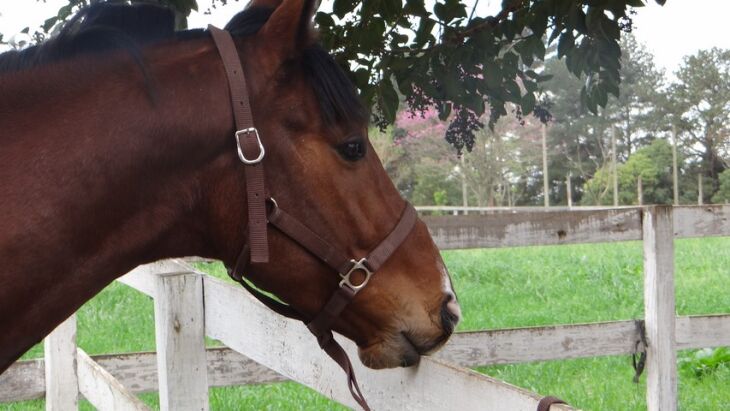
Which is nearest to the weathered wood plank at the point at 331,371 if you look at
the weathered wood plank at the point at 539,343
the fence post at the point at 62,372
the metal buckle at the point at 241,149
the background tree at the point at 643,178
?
the metal buckle at the point at 241,149

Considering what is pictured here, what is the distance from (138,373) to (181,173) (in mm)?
2349

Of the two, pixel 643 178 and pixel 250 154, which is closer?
pixel 250 154

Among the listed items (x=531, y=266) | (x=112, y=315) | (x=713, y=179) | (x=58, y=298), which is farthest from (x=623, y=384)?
(x=713, y=179)

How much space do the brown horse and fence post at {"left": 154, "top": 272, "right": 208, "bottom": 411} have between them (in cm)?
62

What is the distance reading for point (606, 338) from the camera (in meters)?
4.15

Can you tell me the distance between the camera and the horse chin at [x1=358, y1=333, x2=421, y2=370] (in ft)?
6.10

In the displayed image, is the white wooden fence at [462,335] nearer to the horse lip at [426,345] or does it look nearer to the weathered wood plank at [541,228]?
the weathered wood plank at [541,228]

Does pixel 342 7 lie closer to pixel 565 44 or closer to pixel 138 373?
pixel 565 44

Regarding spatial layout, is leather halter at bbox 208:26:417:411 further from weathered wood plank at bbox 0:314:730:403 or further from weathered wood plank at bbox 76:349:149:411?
weathered wood plank at bbox 0:314:730:403

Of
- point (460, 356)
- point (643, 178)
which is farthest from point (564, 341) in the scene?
point (643, 178)

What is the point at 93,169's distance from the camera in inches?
69.5

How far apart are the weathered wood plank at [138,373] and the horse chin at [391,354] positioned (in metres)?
1.84

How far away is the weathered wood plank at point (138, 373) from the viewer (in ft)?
12.3

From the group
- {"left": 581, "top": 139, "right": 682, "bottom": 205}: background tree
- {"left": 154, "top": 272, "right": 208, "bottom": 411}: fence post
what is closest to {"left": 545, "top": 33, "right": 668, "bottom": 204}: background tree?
{"left": 581, "top": 139, "right": 682, "bottom": 205}: background tree
